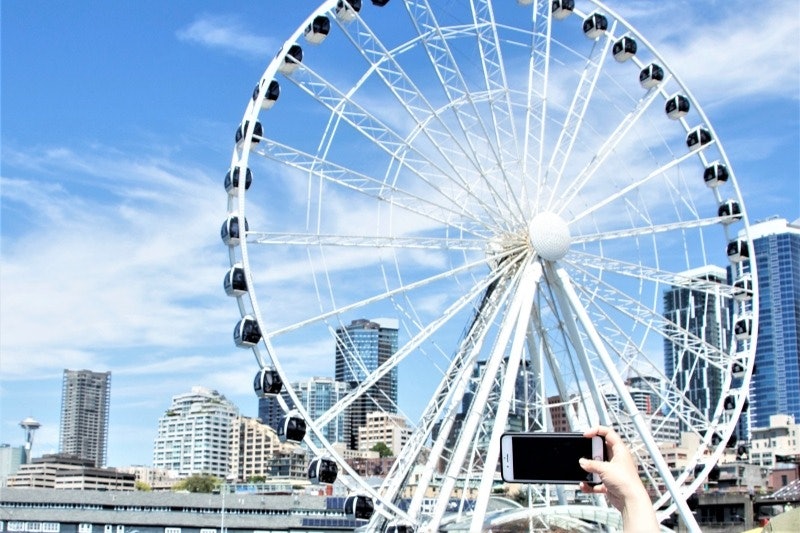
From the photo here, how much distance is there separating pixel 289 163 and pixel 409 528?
43.7 feet

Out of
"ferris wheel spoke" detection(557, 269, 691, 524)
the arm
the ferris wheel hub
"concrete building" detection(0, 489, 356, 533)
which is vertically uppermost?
the ferris wheel hub

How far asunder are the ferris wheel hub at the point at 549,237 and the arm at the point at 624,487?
34.9m

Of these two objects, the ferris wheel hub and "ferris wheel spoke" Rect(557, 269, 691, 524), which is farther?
the ferris wheel hub

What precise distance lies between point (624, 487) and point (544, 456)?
3.78 ft

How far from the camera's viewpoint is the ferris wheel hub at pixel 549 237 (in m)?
41.0

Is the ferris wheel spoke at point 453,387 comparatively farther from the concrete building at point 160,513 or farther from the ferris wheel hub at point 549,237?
the concrete building at point 160,513

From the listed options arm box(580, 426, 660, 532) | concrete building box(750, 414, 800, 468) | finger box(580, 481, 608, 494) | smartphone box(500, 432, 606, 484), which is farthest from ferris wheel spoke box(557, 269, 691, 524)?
concrete building box(750, 414, 800, 468)

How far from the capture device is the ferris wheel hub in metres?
41.0

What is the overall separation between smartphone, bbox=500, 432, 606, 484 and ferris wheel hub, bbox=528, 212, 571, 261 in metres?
34.0

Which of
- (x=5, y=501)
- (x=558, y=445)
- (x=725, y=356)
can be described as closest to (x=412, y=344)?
(x=725, y=356)

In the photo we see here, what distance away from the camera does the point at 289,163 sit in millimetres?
39531

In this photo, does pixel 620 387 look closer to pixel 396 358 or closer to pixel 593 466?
pixel 396 358

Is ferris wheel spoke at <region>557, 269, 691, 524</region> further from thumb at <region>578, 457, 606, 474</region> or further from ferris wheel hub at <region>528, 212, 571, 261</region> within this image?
thumb at <region>578, 457, 606, 474</region>

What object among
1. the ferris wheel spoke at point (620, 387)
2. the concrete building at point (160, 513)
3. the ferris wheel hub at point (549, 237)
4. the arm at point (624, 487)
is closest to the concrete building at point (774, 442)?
the concrete building at point (160, 513)
